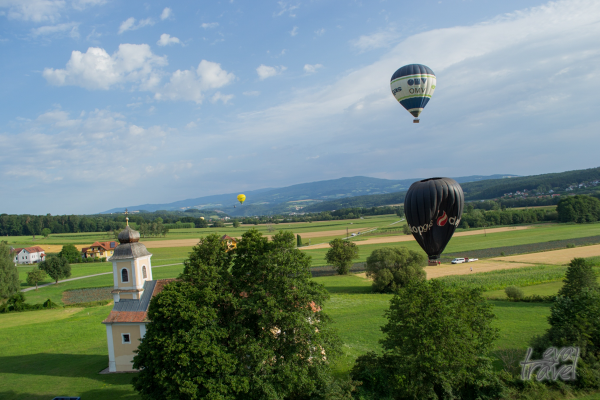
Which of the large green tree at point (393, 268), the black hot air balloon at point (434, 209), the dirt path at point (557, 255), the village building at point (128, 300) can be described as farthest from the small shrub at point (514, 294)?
the village building at point (128, 300)

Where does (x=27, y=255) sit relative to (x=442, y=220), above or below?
below

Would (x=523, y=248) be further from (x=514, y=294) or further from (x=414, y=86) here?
(x=414, y=86)

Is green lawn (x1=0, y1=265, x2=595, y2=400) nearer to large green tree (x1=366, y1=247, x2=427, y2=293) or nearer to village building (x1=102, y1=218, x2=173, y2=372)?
village building (x1=102, y1=218, x2=173, y2=372)

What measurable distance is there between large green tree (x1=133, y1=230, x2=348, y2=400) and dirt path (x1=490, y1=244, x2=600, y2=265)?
1892 inches

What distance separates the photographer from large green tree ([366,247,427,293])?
1758 inches

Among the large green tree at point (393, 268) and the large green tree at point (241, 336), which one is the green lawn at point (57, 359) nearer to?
the large green tree at point (241, 336)

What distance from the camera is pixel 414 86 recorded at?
2906cm

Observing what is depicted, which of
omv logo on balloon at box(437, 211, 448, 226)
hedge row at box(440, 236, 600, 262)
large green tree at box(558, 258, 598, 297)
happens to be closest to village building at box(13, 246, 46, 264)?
hedge row at box(440, 236, 600, 262)

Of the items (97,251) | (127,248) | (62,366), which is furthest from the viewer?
(97,251)

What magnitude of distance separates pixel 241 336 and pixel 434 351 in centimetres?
876

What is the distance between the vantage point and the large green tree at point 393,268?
146ft

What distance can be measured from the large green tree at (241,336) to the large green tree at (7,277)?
1746 inches

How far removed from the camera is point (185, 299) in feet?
56.7

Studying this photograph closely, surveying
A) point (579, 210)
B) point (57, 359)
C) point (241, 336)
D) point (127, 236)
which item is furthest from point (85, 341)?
point (579, 210)
